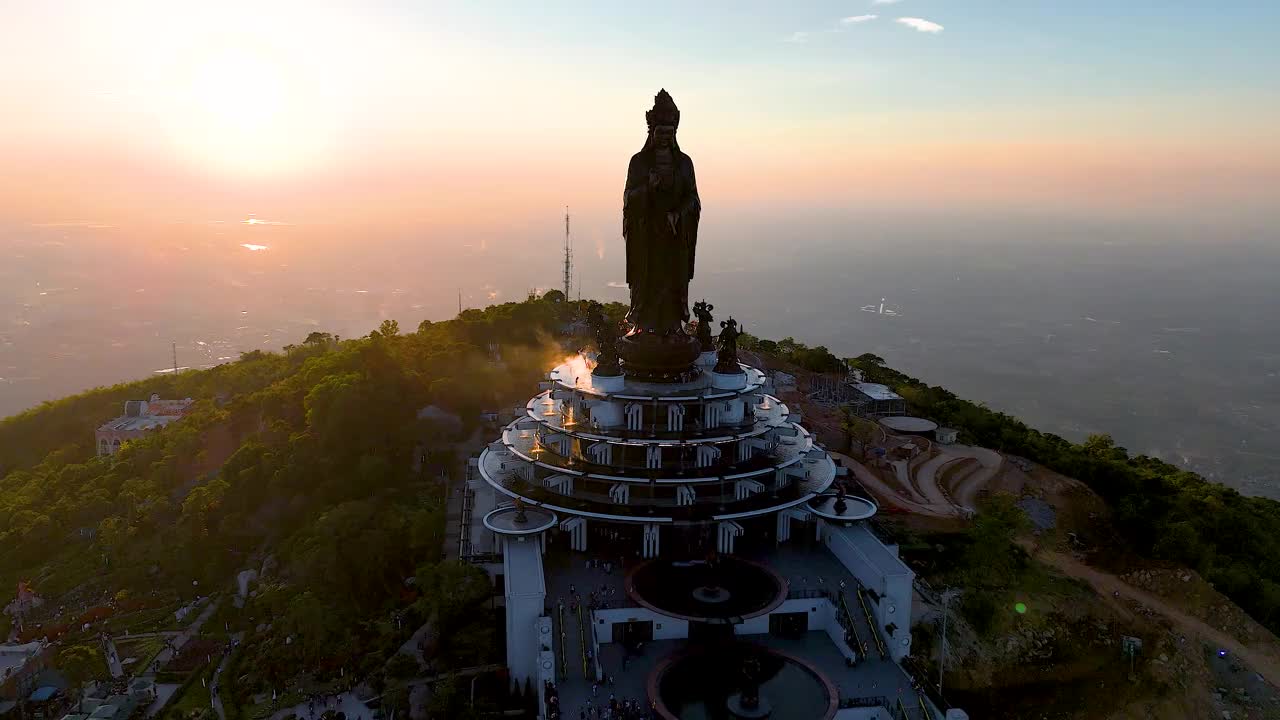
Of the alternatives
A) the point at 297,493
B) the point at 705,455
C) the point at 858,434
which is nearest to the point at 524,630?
the point at 705,455

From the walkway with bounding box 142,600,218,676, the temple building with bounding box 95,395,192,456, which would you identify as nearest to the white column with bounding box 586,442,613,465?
the walkway with bounding box 142,600,218,676

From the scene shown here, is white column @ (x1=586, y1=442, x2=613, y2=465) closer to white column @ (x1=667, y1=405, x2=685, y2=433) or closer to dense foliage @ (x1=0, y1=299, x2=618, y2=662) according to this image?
white column @ (x1=667, y1=405, x2=685, y2=433)

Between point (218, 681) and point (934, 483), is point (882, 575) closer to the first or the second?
point (934, 483)

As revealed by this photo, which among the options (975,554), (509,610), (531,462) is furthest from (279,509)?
(975,554)

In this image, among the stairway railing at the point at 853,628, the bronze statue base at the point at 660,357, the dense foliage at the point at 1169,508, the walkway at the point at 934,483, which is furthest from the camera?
the walkway at the point at 934,483

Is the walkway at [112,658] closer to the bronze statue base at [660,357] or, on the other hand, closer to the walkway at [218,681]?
the walkway at [218,681]

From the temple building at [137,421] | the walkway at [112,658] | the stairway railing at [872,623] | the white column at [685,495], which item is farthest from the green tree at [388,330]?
the stairway railing at [872,623]
